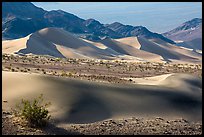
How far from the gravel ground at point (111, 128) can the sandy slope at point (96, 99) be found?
612 mm

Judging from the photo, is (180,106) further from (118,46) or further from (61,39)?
(118,46)

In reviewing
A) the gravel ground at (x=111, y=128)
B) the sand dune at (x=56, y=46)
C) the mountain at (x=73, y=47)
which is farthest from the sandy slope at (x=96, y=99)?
the sand dune at (x=56, y=46)

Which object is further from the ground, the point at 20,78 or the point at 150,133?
the point at 20,78

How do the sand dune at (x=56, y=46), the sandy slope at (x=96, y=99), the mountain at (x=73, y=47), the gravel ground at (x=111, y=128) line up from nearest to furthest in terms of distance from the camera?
the gravel ground at (x=111, y=128) → the sandy slope at (x=96, y=99) → the sand dune at (x=56, y=46) → the mountain at (x=73, y=47)

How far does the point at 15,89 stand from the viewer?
55.1 ft

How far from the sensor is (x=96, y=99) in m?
16.4

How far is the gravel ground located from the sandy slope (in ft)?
2.01

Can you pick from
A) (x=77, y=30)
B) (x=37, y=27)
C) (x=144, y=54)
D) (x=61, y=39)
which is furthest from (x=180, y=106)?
(x=77, y=30)

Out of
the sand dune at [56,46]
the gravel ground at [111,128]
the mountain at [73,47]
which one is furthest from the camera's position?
the mountain at [73,47]

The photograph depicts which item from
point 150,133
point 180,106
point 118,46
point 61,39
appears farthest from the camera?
point 118,46

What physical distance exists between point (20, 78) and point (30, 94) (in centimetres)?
182

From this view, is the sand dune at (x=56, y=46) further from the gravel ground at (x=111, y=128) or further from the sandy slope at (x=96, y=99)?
the gravel ground at (x=111, y=128)

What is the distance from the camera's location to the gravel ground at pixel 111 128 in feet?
42.4

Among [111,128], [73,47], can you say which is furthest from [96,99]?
[73,47]
